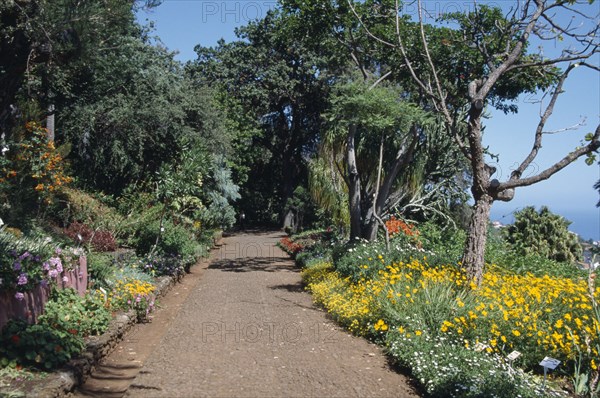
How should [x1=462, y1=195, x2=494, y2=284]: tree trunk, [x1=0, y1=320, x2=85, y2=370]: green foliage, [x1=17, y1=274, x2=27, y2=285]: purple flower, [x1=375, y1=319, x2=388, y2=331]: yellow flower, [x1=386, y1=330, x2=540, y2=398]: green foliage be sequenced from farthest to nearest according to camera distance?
[x1=462, y1=195, x2=494, y2=284]: tree trunk, [x1=375, y1=319, x2=388, y2=331]: yellow flower, [x1=17, y1=274, x2=27, y2=285]: purple flower, [x1=0, y1=320, x2=85, y2=370]: green foliage, [x1=386, y1=330, x2=540, y2=398]: green foliage

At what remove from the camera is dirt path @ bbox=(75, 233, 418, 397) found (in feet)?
19.7

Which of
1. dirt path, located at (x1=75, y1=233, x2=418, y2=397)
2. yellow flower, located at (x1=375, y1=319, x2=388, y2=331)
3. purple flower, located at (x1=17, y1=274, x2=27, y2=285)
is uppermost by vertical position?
purple flower, located at (x1=17, y1=274, x2=27, y2=285)

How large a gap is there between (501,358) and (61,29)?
7.62 metres

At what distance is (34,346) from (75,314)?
1.39 meters

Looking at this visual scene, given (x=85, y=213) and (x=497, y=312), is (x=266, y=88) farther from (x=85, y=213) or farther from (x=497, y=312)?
(x=497, y=312)

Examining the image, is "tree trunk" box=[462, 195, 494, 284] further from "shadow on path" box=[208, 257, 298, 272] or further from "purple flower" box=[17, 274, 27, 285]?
"shadow on path" box=[208, 257, 298, 272]

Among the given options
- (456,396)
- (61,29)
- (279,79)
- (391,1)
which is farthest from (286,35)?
(279,79)

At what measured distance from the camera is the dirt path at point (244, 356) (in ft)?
19.7

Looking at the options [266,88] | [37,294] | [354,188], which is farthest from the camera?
[266,88]

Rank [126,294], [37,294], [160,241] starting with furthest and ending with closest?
[160,241], [126,294], [37,294]

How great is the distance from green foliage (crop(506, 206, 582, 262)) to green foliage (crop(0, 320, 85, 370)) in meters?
12.6

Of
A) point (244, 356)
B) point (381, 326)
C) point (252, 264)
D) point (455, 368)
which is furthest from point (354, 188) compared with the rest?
point (455, 368)

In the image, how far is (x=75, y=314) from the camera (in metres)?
7.18

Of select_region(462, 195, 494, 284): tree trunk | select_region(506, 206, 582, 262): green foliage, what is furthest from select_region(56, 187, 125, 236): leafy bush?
select_region(506, 206, 582, 262): green foliage
